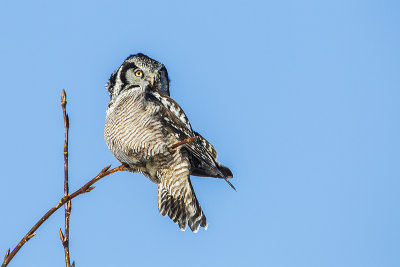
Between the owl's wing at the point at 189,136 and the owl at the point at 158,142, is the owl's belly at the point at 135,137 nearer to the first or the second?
the owl at the point at 158,142

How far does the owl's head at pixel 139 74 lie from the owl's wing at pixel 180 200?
851mm

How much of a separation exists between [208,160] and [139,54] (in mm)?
1365

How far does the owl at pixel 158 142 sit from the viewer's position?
4.88 m

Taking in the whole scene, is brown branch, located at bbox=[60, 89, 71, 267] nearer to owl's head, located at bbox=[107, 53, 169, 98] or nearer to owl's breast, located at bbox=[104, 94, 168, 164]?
owl's breast, located at bbox=[104, 94, 168, 164]

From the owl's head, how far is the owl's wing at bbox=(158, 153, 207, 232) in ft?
2.79

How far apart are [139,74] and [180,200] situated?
1262 mm

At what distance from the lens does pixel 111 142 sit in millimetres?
4895

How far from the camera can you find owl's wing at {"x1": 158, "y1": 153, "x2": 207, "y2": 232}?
511 cm

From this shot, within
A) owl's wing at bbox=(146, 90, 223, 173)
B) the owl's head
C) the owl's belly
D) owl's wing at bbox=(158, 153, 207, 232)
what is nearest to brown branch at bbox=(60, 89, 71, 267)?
the owl's belly

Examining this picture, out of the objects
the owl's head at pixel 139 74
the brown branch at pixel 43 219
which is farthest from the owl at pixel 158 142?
the brown branch at pixel 43 219

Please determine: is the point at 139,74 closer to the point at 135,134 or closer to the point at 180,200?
the point at 135,134

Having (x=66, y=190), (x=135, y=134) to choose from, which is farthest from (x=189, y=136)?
(x=66, y=190)

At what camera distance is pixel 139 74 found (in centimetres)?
539

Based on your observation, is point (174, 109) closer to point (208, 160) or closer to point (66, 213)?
point (208, 160)
